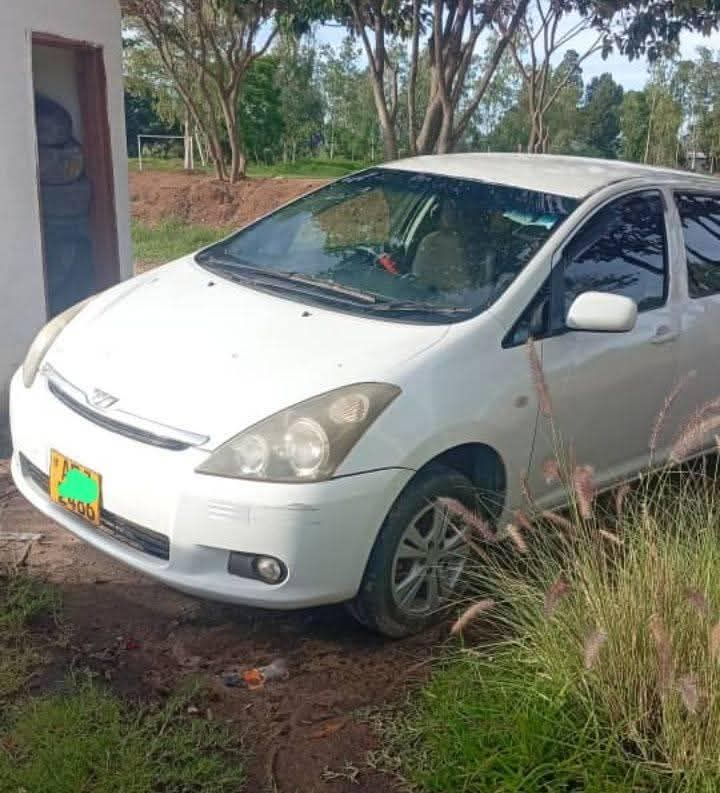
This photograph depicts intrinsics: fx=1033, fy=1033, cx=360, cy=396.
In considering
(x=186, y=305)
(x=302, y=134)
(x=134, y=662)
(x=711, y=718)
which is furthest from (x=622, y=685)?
(x=302, y=134)

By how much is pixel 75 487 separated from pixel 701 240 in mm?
3141

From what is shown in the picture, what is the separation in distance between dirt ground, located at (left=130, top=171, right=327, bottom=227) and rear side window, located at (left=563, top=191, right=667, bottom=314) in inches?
541

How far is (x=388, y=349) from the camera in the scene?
3625mm

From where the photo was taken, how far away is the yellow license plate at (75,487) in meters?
3.53

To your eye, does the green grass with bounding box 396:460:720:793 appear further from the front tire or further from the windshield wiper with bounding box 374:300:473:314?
the windshield wiper with bounding box 374:300:473:314

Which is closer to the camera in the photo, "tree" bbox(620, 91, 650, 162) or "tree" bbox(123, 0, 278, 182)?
"tree" bbox(123, 0, 278, 182)

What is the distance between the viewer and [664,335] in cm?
454

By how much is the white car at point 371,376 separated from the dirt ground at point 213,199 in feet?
44.6

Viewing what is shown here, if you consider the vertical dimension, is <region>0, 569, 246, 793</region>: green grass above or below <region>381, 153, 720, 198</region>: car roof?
below

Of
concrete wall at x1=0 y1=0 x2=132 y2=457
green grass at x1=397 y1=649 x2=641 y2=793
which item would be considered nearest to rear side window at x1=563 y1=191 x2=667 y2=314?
green grass at x1=397 y1=649 x2=641 y2=793

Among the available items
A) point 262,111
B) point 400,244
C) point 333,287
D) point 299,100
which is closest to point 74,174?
point 400,244

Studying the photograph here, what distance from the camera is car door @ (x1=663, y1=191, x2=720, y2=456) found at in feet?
15.5

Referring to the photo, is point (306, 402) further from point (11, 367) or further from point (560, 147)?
point (560, 147)

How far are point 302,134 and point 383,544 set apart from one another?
31107mm
